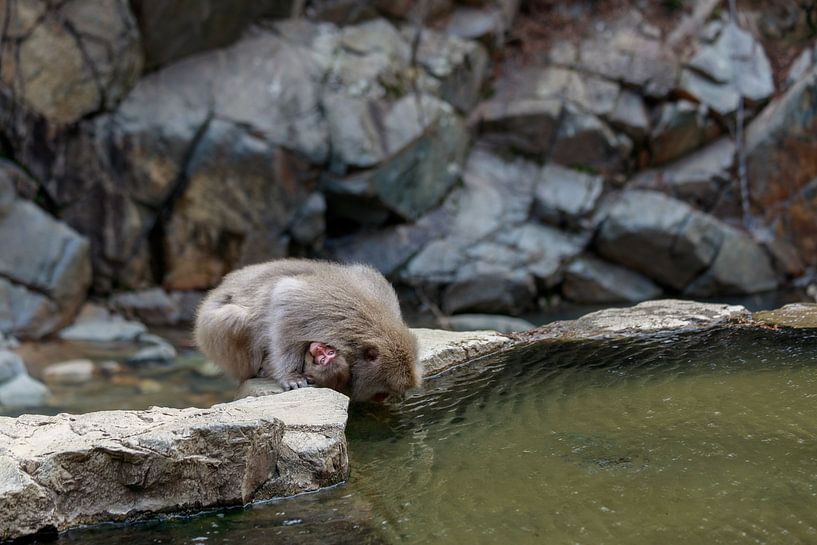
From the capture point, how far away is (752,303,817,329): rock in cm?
481

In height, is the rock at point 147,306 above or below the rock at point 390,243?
below

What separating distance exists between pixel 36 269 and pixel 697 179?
966 centimetres

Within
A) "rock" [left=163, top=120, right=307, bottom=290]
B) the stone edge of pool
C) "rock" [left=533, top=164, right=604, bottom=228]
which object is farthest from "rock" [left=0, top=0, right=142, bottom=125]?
the stone edge of pool

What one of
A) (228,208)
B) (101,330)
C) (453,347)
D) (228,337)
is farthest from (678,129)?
(228,337)

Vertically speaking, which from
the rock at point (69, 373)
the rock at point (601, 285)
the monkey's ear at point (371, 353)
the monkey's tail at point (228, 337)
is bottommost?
the rock at point (69, 373)

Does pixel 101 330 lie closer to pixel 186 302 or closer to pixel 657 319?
pixel 186 302

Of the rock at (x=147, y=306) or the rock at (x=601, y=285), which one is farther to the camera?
the rock at (x=601, y=285)

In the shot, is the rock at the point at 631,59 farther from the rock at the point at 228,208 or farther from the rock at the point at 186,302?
the rock at the point at 186,302

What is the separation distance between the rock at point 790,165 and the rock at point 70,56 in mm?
9433

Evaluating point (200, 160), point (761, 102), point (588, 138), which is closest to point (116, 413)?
point (200, 160)

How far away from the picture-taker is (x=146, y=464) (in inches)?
110

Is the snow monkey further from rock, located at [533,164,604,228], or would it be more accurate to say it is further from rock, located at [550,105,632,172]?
rock, located at [550,105,632,172]

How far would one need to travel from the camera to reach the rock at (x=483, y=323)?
10.6 metres

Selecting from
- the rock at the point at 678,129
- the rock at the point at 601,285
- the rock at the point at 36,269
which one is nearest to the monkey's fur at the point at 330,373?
the rock at the point at 36,269
